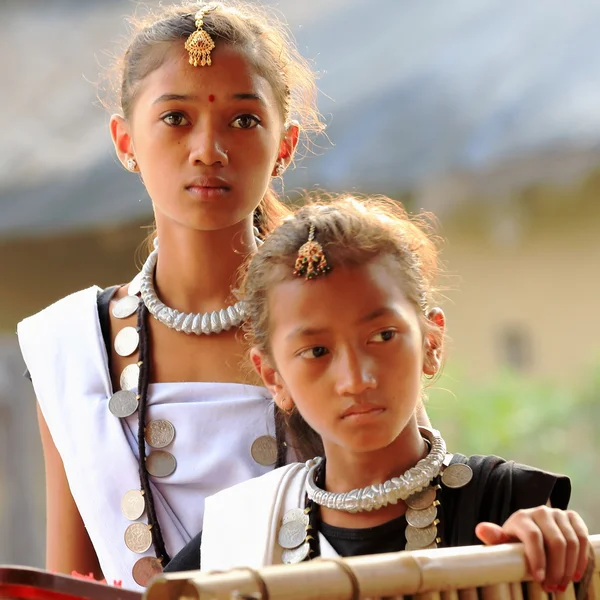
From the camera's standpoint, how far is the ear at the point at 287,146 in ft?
5.75

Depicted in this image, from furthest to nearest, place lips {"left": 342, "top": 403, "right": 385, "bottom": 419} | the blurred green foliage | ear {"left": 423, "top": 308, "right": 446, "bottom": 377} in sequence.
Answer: the blurred green foliage < ear {"left": 423, "top": 308, "right": 446, "bottom": 377} < lips {"left": 342, "top": 403, "right": 385, "bottom": 419}

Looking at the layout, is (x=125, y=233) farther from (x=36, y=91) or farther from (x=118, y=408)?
(x=118, y=408)

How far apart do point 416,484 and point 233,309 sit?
481mm

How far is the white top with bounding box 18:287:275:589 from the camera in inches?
Answer: 63.7

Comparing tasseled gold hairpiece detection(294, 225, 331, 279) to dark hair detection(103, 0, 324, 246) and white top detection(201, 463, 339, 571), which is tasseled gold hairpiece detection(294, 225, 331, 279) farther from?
dark hair detection(103, 0, 324, 246)

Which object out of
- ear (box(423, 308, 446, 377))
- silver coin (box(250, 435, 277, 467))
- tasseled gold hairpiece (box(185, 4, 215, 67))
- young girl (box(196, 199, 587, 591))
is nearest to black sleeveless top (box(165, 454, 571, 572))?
young girl (box(196, 199, 587, 591))

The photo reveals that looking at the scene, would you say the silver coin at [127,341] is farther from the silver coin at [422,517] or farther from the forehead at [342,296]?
the silver coin at [422,517]

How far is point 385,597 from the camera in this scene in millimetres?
930

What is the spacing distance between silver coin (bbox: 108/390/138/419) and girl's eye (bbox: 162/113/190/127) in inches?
15.6

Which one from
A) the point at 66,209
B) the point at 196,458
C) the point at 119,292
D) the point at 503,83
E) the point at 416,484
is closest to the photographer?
the point at 416,484

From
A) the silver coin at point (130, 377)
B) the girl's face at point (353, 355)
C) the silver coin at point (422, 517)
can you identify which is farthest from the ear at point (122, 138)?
the silver coin at point (422, 517)

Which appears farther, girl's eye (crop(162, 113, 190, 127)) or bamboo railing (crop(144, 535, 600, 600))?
girl's eye (crop(162, 113, 190, 127))

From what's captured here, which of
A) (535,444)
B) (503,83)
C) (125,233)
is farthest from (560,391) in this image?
(125,233)

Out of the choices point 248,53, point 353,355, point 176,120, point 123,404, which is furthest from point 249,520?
point 248,53
